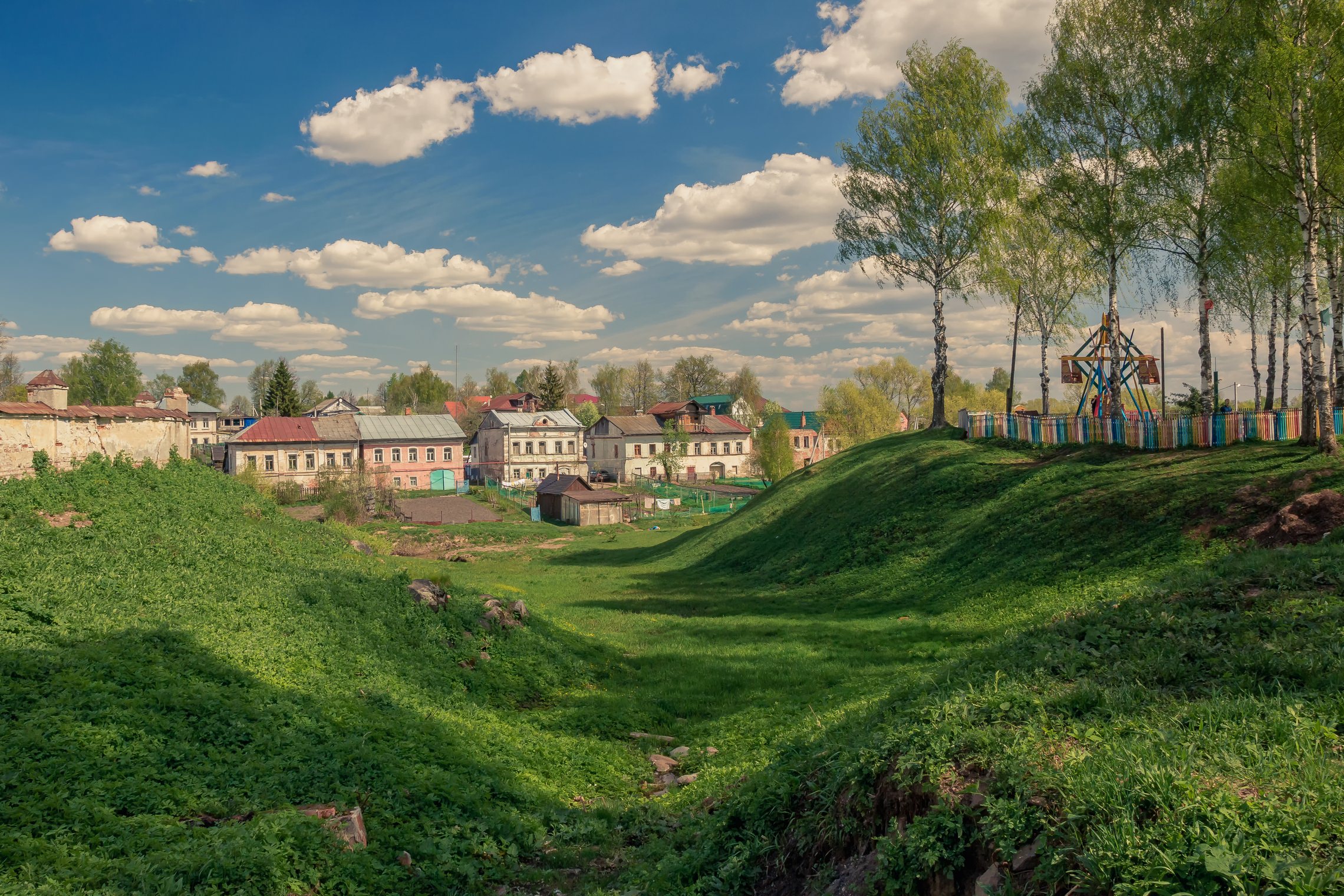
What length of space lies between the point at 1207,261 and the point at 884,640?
18889 mm

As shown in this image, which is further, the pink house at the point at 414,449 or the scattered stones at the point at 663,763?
the pink house at the point at 414,449

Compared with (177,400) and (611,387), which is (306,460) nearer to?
(177,400)

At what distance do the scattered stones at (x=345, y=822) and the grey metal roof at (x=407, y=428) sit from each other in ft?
220

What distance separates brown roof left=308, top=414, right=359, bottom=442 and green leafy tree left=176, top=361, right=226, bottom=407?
3428 inches

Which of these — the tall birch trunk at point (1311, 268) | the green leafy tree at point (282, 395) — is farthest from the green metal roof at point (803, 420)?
the tall birch trunk at point (1311, 268)

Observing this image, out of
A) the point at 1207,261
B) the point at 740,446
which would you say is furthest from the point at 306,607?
the point at 740,446

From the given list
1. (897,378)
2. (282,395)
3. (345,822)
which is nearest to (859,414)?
(897,378)

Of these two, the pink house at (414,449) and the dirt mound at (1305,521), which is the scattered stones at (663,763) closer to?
the dirt mound at (1305,521)

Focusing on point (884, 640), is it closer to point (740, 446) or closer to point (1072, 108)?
point (1072, 108)

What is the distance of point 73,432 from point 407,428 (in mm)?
56309

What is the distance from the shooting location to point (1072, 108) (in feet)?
86.5

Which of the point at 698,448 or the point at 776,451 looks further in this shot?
the point at 698,448

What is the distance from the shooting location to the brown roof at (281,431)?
214ft

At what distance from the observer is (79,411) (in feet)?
60.6
